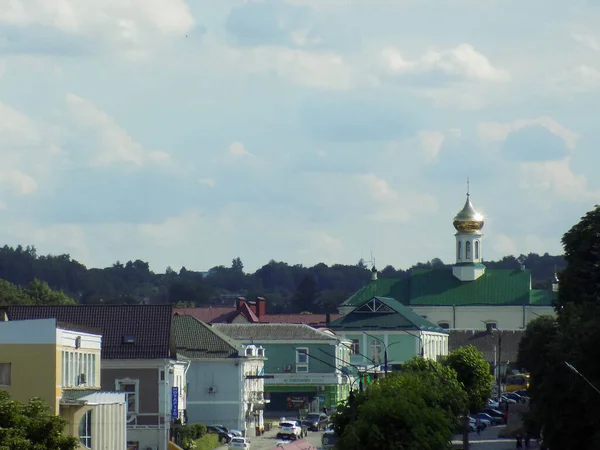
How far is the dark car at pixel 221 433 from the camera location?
67812 mm

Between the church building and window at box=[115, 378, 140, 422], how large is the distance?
8705cm

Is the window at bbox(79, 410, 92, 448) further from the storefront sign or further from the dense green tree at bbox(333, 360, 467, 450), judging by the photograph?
the storefront sign

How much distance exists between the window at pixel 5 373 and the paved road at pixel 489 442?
27200 mm

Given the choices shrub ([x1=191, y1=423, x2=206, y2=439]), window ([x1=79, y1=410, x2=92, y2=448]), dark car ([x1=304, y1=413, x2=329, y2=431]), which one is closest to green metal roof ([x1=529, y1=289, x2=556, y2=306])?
dark car ([x1=304, y1=413, x2=329, y2=431])

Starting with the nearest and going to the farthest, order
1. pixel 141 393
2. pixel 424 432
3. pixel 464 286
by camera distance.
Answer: pixel 424 432
pixel 141 393
pixel 464 286

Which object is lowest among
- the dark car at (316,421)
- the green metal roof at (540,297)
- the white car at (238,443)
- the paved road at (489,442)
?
the paved road at (489,442)

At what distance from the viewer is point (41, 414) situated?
39281mm

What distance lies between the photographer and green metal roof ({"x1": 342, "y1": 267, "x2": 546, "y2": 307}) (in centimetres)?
14925

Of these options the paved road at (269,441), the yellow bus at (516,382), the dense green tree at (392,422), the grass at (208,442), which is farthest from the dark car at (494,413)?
the dense green tree at (392,422)

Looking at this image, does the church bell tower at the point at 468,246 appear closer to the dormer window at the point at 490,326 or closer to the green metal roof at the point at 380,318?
the dormer window at the point at 490,326

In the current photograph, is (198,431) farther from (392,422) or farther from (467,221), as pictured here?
(467,221)

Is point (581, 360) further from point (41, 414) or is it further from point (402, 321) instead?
point (402, 321)

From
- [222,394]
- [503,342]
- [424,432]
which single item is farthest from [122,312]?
[503,342]

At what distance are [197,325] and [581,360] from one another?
3035cm
